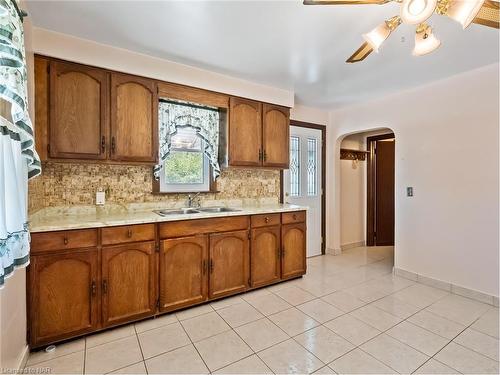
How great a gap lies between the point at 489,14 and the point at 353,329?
7.26 ft

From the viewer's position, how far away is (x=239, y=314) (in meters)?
2.37

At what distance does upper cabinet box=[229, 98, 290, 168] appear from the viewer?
2975mm

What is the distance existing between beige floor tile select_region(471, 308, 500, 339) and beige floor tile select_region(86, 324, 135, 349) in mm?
2801

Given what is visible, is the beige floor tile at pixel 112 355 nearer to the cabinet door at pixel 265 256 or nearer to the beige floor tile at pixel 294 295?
the cabinet door at pixel 265 256

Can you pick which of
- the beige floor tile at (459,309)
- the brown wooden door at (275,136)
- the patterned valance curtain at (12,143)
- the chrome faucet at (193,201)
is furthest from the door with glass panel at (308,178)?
the patterned valance curtain at (12,143)

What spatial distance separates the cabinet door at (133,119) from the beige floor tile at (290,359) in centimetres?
190

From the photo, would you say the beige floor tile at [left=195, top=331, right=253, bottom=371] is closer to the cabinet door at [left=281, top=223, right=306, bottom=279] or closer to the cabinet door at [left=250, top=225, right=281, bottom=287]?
the cabinet door at [left=250, top=225, right=281, bottom=287]

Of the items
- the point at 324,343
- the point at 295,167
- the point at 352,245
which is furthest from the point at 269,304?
the point at 352,245

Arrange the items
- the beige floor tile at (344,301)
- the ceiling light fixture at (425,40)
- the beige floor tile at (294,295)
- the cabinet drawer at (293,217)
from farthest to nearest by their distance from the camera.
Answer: the cabinet drawer at (293,217)
the beige floor tile at (294,295)
the beige floor tile at (344,301)
the ceiling light fixture at (425,40)

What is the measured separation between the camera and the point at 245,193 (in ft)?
11.2

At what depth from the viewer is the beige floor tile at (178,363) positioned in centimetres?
166

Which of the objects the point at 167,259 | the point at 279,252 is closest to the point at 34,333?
Answer: the point at 167,259

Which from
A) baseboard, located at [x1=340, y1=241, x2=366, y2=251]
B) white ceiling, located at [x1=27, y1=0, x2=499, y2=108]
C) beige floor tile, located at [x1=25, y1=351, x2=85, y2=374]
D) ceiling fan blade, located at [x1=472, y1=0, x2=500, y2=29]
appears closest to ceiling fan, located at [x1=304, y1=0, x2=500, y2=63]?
ceiling fan blade, located at [x1=472, y1=0, x2=500, y2=29]

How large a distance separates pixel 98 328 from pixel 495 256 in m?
3.60
